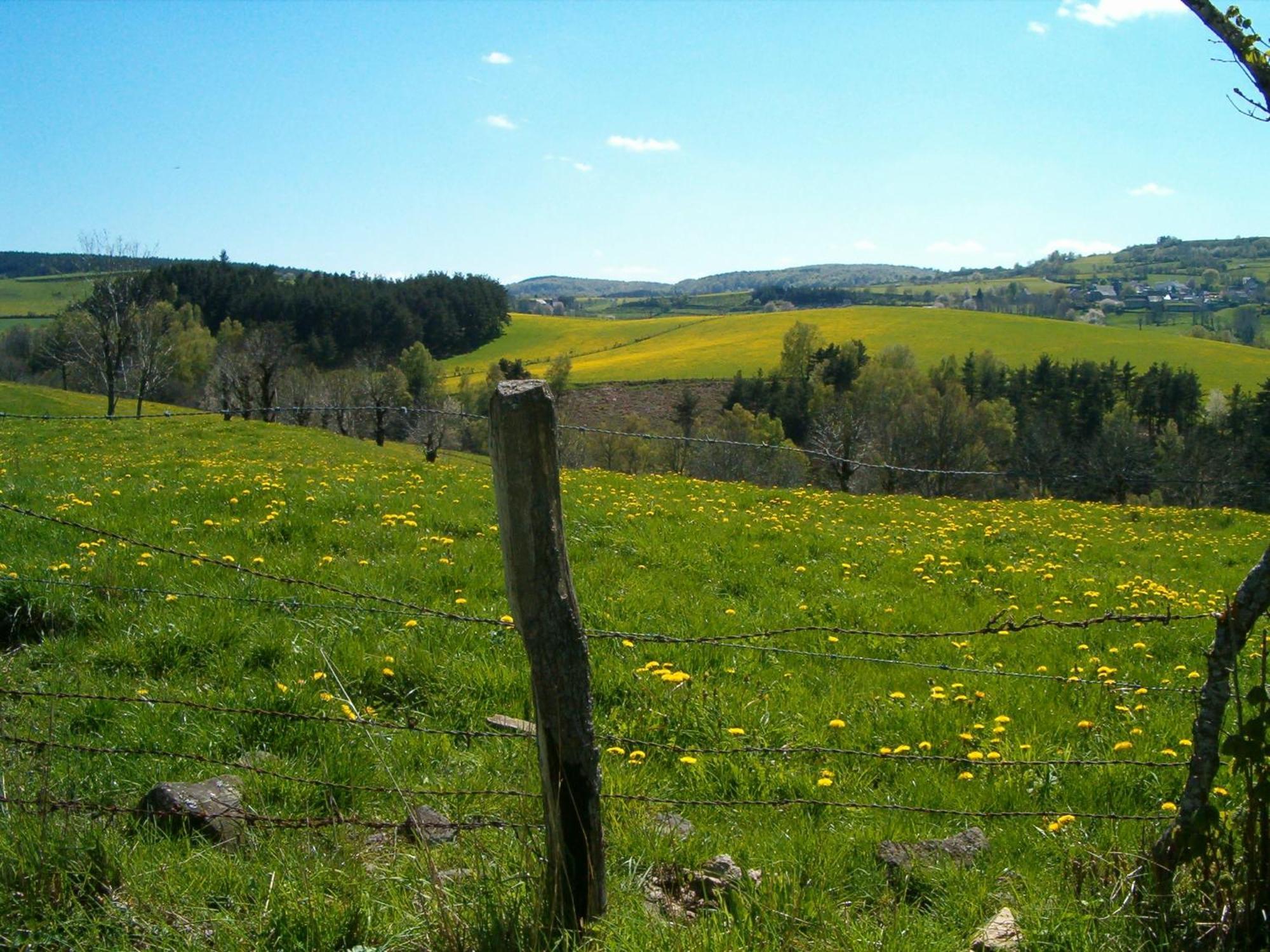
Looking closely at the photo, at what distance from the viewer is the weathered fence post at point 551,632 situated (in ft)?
9.55

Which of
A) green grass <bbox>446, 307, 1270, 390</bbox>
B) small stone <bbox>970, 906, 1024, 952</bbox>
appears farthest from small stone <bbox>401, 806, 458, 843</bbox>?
green grass <bbox>446, 307, 1270, 390</bbox>

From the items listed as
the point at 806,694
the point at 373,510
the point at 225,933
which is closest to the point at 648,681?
the point at 806,694

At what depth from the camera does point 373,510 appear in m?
11.1

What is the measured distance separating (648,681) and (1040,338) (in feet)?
415

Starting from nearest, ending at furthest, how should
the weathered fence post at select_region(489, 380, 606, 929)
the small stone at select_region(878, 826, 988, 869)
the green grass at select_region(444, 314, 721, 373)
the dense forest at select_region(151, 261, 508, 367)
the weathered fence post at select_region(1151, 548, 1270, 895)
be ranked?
1. the weathered fence post at select_region(489, 380, 606, 929)
2. the weathered fence post at select_region(1151, 548, 1270, 895)
3. the small stone at select_region(878, 826, 988, 869)
4. the dense forest at select_region(151, 261, 508, 367)
5. the green grass at select_region(444, 314, 721, 373)

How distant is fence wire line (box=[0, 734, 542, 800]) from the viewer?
3.87 metres

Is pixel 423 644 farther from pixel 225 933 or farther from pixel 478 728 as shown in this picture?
pixel 225 933

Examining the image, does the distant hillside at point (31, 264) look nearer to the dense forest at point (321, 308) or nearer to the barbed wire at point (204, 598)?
the dense forest at point (321, 308)

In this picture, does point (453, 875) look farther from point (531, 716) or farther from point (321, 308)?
point (321, 308)

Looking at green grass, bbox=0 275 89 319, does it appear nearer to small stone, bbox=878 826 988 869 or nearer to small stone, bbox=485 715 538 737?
small stone, bbox=485 715 538 737

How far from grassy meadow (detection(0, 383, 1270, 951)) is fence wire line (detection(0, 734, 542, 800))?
6 cm

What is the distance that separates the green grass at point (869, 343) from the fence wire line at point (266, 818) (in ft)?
333

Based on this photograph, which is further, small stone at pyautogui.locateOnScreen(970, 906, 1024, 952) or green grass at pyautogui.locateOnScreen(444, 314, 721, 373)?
green grass at pyautogui.locateOnScreen(444, 314, 721, 373)

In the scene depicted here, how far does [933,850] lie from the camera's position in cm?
412
